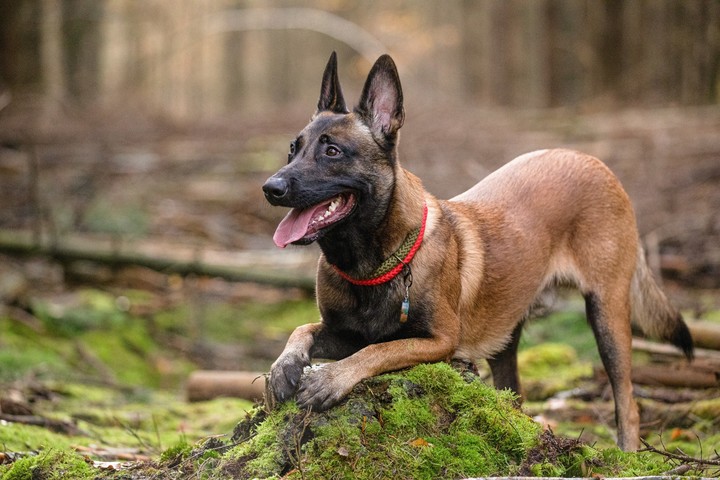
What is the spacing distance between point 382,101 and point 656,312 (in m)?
2.59

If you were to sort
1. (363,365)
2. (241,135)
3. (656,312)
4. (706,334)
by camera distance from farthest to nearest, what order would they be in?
1. (241,135)
2. (706,334)
3. (656,312)
4. (363,365)

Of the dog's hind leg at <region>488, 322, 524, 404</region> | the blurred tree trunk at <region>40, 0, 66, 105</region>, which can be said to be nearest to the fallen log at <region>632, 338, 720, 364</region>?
the dog's hind leg at <region>488, 322, 524, 404</region>

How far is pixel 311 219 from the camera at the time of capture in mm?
4371

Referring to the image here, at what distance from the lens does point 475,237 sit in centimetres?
521

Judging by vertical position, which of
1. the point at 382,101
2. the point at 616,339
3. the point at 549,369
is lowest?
the point at 549,369

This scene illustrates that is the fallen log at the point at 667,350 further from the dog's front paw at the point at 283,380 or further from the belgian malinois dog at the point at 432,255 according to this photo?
the dog's front paw at the point at 283,380

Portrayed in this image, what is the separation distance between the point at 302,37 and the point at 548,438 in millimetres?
23941

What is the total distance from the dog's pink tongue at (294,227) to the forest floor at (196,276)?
1.01m

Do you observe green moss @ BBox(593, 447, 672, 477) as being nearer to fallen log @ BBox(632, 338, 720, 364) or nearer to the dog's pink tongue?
the dog's pink tongue

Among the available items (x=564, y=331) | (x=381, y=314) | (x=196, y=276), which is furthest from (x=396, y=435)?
(x=196, y=276)

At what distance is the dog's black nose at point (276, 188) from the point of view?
13.9 ft

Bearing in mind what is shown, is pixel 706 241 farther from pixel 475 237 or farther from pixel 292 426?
pixel 292 426

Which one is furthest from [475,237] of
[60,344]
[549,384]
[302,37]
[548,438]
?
[302,37]

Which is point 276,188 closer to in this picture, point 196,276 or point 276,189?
point 276,189
